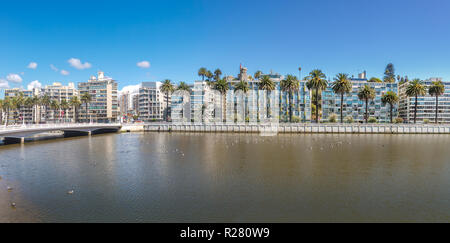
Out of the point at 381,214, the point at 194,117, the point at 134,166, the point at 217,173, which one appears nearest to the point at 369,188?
the point at 381,214

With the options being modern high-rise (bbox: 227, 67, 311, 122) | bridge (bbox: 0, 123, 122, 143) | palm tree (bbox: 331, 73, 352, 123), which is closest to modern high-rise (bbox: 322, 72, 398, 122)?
modern high-rise (bbox: 227, 67, 311, 122)

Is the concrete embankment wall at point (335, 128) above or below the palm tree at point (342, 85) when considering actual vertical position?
below

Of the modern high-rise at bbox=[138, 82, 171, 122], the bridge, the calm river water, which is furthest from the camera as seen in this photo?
the modern high-rise at bbox=[138, 82, 171, 122]

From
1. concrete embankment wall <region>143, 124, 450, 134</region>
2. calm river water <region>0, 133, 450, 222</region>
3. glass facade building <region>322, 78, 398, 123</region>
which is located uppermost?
glass facade building <region>322, 78, 398, 123</region>

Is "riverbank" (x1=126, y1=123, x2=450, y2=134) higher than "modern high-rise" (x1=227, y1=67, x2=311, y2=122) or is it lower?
lower

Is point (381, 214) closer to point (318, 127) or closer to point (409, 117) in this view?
point (318, 127)

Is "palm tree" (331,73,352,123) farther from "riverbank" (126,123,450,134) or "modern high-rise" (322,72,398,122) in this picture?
"modern high-rise" (322,72,398,122)

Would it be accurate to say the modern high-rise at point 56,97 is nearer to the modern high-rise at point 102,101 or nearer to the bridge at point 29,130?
the modern high-rise at point 102,101

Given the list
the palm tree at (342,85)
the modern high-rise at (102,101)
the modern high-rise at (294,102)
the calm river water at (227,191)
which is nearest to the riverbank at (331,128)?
the palm tree at (342,85)

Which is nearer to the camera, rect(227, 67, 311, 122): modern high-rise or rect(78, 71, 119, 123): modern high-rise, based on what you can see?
rect(227, 67, 311, 122): modern high-rise

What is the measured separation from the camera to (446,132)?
9550 centimetres

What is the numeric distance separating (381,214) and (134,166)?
30.4m

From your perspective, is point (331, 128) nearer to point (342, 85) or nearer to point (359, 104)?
point (342, 85)
